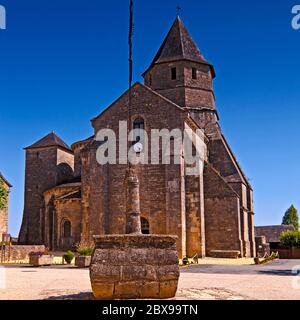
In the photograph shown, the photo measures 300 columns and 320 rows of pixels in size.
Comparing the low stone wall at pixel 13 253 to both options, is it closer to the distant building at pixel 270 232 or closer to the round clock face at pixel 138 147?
the round clock face at pixel 138 147

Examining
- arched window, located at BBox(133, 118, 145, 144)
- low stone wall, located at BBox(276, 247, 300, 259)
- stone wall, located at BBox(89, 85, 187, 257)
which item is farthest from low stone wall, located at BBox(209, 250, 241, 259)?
arched window, located at BBox(133, 118, 145, 144)

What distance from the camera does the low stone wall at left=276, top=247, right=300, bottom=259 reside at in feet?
92.0

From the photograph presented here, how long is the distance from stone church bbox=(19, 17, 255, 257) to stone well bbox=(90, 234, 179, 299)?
17.4 m

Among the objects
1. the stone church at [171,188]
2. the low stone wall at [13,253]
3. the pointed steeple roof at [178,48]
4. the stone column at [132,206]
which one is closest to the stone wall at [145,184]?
the stone church at [171,188]

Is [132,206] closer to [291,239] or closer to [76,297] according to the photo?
[76,297]

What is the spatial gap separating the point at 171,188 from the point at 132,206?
1698cm

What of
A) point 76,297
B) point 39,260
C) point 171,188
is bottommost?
point 39,260

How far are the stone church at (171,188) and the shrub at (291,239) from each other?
2552 mm

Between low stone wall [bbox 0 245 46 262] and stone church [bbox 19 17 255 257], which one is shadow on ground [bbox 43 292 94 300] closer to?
stone church [bbox 19 17 255 257]

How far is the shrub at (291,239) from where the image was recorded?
93.2 ft

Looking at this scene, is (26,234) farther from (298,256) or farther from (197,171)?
(298,256)

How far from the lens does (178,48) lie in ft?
116

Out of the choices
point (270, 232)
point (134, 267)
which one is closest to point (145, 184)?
point (134, 267)
